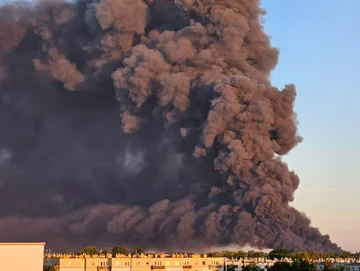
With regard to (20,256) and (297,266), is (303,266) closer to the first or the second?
(297,266)

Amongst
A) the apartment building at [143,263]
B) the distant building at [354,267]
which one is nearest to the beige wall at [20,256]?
the apartment building at [143,263]

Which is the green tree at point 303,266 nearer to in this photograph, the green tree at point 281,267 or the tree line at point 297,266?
the tree line at point 297,266

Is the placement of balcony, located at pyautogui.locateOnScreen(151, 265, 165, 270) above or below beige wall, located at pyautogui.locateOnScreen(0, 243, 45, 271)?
above

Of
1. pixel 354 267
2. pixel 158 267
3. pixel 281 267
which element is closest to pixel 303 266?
pixel 281 267

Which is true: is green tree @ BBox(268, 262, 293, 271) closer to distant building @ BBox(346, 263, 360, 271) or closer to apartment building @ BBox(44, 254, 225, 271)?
distant building @ BBox(346, 263, 360, 271)

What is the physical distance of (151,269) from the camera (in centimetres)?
6481

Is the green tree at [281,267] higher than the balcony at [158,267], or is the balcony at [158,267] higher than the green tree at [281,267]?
the balcony at [158,267]

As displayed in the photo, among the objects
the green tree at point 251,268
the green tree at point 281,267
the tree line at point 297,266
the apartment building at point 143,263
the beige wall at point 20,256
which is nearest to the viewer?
the beige wall at point 20,256

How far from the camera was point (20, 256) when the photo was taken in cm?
3700

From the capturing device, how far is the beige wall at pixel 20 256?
36594mm

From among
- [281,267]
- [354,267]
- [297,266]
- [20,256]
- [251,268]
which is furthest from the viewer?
[354,267]

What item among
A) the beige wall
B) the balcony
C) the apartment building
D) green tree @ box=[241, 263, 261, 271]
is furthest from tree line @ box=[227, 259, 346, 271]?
the beige wall

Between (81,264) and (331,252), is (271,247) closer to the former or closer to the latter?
(331,252)

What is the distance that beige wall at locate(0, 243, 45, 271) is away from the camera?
120 feet
